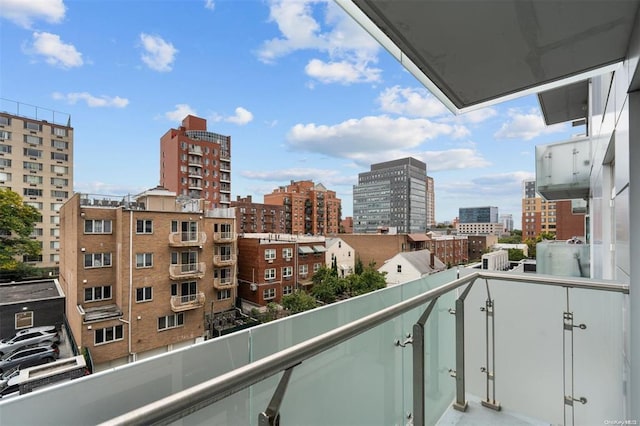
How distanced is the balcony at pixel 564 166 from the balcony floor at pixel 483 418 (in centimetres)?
424

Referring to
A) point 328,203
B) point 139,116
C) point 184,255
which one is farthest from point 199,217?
point 328,203

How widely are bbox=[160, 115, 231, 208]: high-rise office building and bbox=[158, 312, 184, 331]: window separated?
17648 millimetres

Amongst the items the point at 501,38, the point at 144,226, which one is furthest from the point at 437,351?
the point at 144,226

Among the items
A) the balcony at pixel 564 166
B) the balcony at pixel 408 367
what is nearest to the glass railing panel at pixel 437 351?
the balcony at pixel 408 367

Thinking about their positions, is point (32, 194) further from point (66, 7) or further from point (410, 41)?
point (410, 41)

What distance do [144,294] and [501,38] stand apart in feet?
51.0

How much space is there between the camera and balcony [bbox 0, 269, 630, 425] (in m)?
0.65

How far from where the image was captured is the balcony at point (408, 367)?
0.65 metres

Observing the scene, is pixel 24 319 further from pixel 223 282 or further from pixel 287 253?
pixel 287 253

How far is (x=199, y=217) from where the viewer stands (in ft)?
48.3

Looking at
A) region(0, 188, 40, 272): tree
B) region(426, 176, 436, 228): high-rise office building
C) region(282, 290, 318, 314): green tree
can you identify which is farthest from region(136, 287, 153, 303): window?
region(426, 176, 436, 228): high-rise office building

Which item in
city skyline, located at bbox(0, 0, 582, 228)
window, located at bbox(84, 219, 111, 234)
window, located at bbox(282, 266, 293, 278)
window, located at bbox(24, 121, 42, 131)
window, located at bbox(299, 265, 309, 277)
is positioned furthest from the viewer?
window, located at bbox(24, 121, 42, 131)

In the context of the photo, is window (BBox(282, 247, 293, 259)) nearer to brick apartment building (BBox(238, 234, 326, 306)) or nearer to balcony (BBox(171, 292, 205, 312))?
brick apartment building (BBox(238, 234, 326, 306))

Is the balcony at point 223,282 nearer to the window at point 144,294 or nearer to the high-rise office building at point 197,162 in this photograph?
the window at point 144,294
